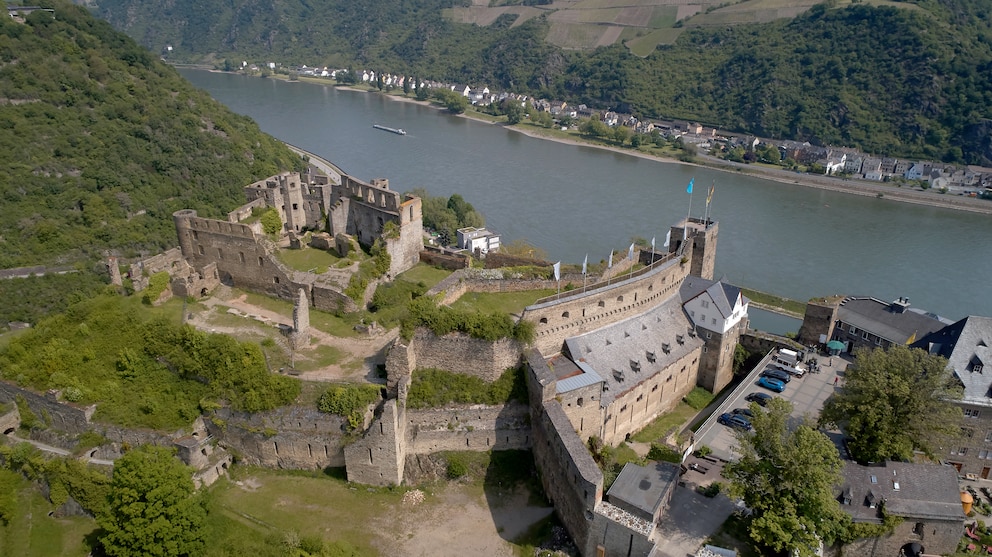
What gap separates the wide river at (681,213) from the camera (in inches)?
1871

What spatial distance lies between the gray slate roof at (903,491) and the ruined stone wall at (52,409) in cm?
2379

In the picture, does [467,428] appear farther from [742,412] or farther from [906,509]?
[906,509]

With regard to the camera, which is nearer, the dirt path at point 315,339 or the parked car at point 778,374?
the dirt path at point 315,339

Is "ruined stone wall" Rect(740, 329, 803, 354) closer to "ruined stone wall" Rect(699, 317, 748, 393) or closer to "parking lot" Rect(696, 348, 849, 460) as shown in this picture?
"parking lot" Rect(696, 348, 849, 460)

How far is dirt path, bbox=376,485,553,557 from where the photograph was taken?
18484 mm

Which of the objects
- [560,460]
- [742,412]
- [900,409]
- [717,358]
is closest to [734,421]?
[742,412]

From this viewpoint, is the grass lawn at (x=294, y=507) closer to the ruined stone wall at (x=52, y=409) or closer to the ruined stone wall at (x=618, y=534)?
the ruined stone wall at (x=52, y=409)

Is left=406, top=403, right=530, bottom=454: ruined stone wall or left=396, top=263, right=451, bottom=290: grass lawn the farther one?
left=396, top=263, right=451, bottom=290: grass lawn

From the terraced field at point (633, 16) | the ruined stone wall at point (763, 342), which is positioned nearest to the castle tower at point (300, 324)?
the ruined stone wall at point (763, 342)

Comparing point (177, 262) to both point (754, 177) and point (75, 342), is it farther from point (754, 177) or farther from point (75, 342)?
point (754, 177)

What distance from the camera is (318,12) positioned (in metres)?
174

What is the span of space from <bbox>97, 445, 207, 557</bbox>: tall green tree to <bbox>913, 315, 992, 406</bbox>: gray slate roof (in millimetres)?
24882

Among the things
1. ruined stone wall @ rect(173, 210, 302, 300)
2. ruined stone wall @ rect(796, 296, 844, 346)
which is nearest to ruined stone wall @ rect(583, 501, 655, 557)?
ruined stone wall @ rect(173, 210, 302, 300)

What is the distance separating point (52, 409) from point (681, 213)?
4960 centimetres
